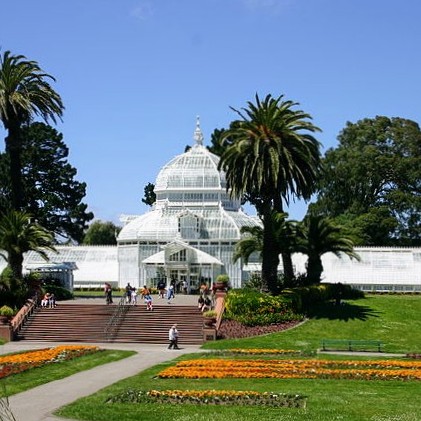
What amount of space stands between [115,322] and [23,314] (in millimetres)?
5439

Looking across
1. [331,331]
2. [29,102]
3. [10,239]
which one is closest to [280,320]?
[331,331]

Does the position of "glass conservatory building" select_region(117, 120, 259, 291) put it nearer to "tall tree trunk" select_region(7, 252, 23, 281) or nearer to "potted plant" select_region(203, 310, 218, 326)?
"tall tree trunk" select_region(7, 252, 23, 281)

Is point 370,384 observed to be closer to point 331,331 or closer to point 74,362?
point 74,362

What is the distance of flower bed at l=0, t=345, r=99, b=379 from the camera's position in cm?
2976

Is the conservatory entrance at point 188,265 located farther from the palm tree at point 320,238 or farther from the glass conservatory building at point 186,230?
the palm tree at point 320,238

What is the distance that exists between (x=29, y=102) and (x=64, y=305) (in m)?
14.2

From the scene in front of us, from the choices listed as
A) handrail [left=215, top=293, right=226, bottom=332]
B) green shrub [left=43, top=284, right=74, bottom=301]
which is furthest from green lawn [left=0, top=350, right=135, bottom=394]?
green shrub [left=43, top=284, right=74, bottom=301]

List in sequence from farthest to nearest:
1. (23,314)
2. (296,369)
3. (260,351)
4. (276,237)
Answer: (276,237), (23,314), (260,351), (296,369)

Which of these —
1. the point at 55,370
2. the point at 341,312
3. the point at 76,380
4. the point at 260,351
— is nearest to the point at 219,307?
the point at 341,312

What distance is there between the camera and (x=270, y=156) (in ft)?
152

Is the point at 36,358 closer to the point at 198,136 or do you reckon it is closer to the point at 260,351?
the point at 260,351

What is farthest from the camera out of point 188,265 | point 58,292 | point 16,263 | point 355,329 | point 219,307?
point 188,265

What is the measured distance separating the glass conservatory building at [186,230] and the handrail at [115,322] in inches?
698

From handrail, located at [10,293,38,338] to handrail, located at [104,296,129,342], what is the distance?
4891mm
